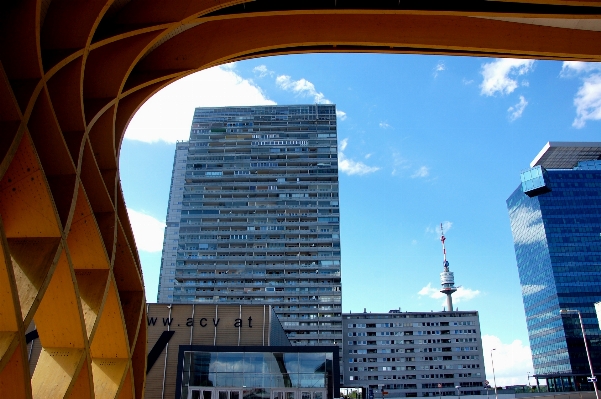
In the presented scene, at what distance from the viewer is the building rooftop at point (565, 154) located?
13050 cm

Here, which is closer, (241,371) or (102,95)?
(102,95)

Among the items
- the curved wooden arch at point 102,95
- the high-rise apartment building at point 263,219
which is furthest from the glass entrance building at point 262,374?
the high-rise apartment building at point 263,219

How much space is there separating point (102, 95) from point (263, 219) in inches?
4271

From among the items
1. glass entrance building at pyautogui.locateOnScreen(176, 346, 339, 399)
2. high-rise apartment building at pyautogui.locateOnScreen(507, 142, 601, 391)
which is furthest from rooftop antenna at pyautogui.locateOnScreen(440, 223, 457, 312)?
glass entrance building at pyautogui.locateOnScreen(176, 346, 339, 399)

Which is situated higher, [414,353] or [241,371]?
[414,353]

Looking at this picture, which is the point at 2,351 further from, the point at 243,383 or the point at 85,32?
the point at 243,383

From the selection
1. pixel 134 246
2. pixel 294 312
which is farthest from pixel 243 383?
pixel 294 312

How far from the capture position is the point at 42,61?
30.4 ft

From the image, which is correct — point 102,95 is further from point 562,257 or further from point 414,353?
point 562,257

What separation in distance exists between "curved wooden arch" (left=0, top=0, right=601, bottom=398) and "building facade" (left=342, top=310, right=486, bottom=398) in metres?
116

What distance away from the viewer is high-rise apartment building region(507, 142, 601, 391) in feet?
375

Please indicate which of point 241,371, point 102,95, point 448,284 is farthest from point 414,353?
point 102,95

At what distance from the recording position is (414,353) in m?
127

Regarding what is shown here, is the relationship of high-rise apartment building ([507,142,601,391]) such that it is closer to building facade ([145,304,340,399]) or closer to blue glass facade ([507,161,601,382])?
blue glass facade ([507,161,601,382])
